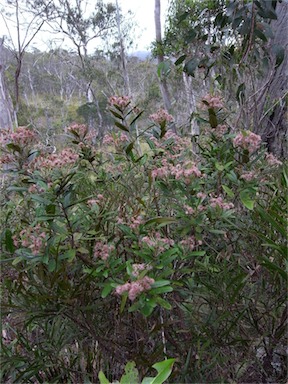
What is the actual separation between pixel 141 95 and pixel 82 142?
11363 mm

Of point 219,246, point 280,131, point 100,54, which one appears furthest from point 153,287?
point 100,54

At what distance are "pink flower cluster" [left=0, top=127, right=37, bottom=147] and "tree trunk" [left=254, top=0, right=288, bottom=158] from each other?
51.0 inches

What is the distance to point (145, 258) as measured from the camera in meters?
0.80

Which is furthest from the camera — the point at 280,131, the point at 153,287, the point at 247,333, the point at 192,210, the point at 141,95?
the point at 141,95

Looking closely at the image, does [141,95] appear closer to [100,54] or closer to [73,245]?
[100,54]

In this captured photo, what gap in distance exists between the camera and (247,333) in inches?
38.4

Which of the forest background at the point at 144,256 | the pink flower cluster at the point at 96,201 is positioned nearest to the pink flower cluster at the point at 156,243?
the forest background at the point at 144,256

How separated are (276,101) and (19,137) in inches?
55.3

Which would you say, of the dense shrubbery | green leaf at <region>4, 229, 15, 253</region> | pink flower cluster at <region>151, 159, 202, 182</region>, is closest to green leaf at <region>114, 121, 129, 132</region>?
the dense shrubbery

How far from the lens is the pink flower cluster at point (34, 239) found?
79cm

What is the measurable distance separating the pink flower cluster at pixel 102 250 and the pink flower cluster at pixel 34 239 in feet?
0.36

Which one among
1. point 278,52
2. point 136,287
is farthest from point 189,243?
point 278,52

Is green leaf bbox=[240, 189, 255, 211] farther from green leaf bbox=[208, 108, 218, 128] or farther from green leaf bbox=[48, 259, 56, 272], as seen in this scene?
green leaf bbox=[48, 259, 56, 272]

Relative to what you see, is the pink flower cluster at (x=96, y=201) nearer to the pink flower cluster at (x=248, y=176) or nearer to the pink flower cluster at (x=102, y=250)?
the pink flower cluster at (x=102, y=250)
